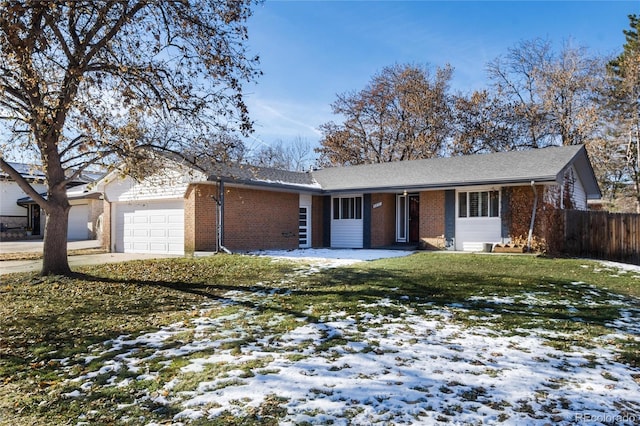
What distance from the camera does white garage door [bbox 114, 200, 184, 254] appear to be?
15953mm

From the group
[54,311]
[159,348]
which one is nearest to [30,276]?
[54,311]

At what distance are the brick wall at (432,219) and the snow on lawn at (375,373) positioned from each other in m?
11.0

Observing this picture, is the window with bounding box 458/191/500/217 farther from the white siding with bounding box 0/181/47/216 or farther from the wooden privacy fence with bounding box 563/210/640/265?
the white siding with bounding box 0/181/47/216

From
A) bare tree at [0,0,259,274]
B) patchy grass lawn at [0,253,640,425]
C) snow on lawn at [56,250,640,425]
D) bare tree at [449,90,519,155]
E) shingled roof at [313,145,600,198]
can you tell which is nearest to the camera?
snow on lawn at [56,250,640,425]

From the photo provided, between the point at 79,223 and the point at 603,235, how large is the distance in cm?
2849

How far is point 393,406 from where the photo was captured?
3521mm

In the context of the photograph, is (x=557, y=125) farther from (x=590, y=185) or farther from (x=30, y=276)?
(x=30, y=276)

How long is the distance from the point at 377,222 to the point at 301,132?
29980 mm

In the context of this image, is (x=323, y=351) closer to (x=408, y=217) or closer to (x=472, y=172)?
(x=472, y=172)

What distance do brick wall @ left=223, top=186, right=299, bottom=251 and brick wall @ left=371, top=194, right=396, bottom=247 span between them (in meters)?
3.35

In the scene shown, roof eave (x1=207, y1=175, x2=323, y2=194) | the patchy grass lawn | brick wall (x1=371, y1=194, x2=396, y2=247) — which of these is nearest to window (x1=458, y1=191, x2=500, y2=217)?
brick wall (x1=371, y1=194, x2=396, y2=247)

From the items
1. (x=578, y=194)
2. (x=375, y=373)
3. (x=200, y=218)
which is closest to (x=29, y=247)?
(x=200, y=218)

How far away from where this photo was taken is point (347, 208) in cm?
1947

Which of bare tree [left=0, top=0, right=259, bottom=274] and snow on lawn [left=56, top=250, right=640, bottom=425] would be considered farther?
bare tree [left=0, top=0, right=259, bottom=274]
